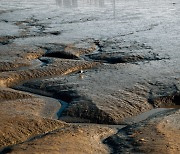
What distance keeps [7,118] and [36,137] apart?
11.6 inches

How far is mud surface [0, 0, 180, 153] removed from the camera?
1.83m

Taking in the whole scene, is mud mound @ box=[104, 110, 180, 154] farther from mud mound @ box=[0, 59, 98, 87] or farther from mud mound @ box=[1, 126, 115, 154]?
mud mound @ box=[0, 59, 98, 87]

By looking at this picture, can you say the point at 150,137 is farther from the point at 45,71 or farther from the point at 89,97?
the point at 45,71

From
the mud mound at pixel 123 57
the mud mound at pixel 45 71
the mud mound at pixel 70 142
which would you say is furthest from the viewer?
the mud mound at pixel 123 57

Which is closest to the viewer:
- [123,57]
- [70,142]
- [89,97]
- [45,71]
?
[70,142]

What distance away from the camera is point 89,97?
2.53m

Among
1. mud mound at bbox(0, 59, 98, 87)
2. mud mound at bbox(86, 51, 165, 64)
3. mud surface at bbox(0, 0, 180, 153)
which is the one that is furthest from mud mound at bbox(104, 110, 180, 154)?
mud mound at bbox(86, 51, 165, 64)

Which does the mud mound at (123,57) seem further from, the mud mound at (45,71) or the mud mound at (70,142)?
the mud mound at (70,142)

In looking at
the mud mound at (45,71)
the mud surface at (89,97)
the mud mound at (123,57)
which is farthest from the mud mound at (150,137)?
the mud mound at (123,57)

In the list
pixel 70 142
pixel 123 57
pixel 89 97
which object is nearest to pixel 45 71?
pixel 89 97

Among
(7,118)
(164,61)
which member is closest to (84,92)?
(7,118)

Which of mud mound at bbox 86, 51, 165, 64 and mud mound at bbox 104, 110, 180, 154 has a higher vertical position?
mud mound at bbox 104, 110, 180, 154

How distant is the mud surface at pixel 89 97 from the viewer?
5.99ft

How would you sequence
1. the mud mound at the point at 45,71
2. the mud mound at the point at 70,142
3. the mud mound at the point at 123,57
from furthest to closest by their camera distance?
the mud mound at the point at 123,57 < the mud mound at the point at 45,71 < the mud mound at the point at 70,142
